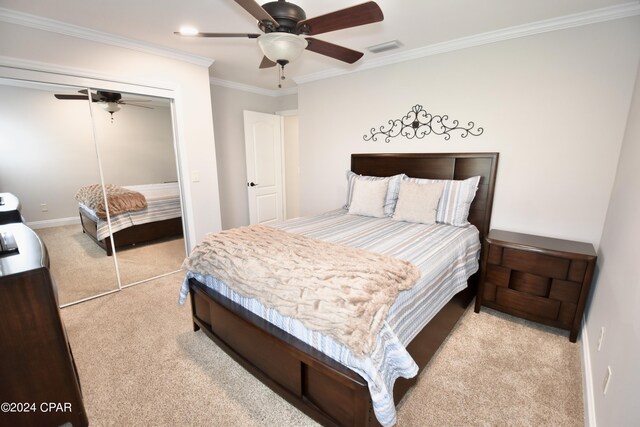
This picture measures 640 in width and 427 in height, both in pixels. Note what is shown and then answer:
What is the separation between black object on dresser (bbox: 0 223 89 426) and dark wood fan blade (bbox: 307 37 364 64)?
188 cm

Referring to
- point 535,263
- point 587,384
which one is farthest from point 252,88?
point 587,384

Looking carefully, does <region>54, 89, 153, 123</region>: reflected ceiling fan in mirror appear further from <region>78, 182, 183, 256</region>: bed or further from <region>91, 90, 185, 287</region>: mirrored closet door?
<region>78, 182, 183, 256</region>: bed

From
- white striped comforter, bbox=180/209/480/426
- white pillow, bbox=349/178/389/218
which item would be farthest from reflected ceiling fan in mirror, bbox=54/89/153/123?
white pillow, bbox=349/178/389/218

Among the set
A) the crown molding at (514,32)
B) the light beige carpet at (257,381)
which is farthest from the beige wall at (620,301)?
the crown molding at (514,32)

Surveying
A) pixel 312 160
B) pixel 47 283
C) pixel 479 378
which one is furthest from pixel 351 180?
pixel 47 283

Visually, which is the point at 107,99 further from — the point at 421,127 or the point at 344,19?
the point at 421,127

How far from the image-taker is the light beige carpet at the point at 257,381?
5.08 feet

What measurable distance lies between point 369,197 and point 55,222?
3085mm

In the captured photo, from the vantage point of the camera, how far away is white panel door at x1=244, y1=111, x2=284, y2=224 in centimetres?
442

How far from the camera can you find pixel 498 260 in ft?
7.78

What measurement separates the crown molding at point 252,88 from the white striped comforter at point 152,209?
1763 mm

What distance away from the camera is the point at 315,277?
147 centimetres

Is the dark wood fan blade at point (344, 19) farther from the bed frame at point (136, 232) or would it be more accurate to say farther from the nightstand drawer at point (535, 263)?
the bed frame at point (136, 232)

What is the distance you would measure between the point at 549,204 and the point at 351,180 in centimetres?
194
